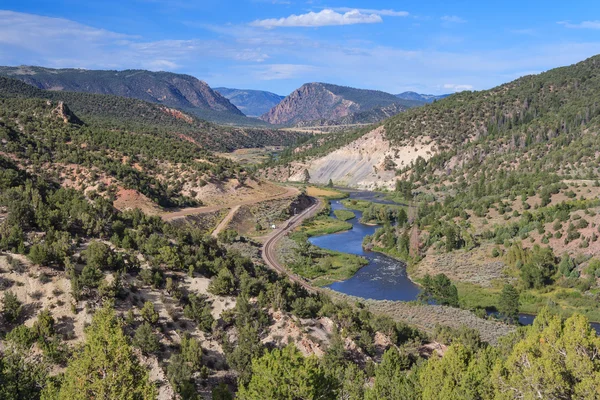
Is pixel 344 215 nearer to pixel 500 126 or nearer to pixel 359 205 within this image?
pixel 359 205

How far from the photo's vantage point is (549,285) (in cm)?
5206

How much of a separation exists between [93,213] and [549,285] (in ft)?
152

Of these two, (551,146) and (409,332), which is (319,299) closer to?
(409,332)

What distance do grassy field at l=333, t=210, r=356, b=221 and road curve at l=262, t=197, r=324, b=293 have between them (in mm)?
3942

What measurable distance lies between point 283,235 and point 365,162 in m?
73.6

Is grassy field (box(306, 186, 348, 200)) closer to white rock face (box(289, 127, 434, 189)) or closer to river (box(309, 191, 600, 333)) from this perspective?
white rock face (box(289, 127, 434, 189))

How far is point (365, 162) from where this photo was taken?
480 ft

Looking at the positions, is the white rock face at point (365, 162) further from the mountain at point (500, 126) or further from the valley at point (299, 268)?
the valley at point (299, 268)

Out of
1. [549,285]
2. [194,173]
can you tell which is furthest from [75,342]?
[194,173]

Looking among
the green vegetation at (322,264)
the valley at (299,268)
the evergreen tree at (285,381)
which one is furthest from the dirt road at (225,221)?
the evergreen tree at (285,381)

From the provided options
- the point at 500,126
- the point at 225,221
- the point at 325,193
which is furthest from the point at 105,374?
the point at 500,126

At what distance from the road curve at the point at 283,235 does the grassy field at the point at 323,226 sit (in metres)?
1.70

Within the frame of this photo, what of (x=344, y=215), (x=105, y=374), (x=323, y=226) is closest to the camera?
(x=105, y=374)

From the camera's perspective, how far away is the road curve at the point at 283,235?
2200 inches
